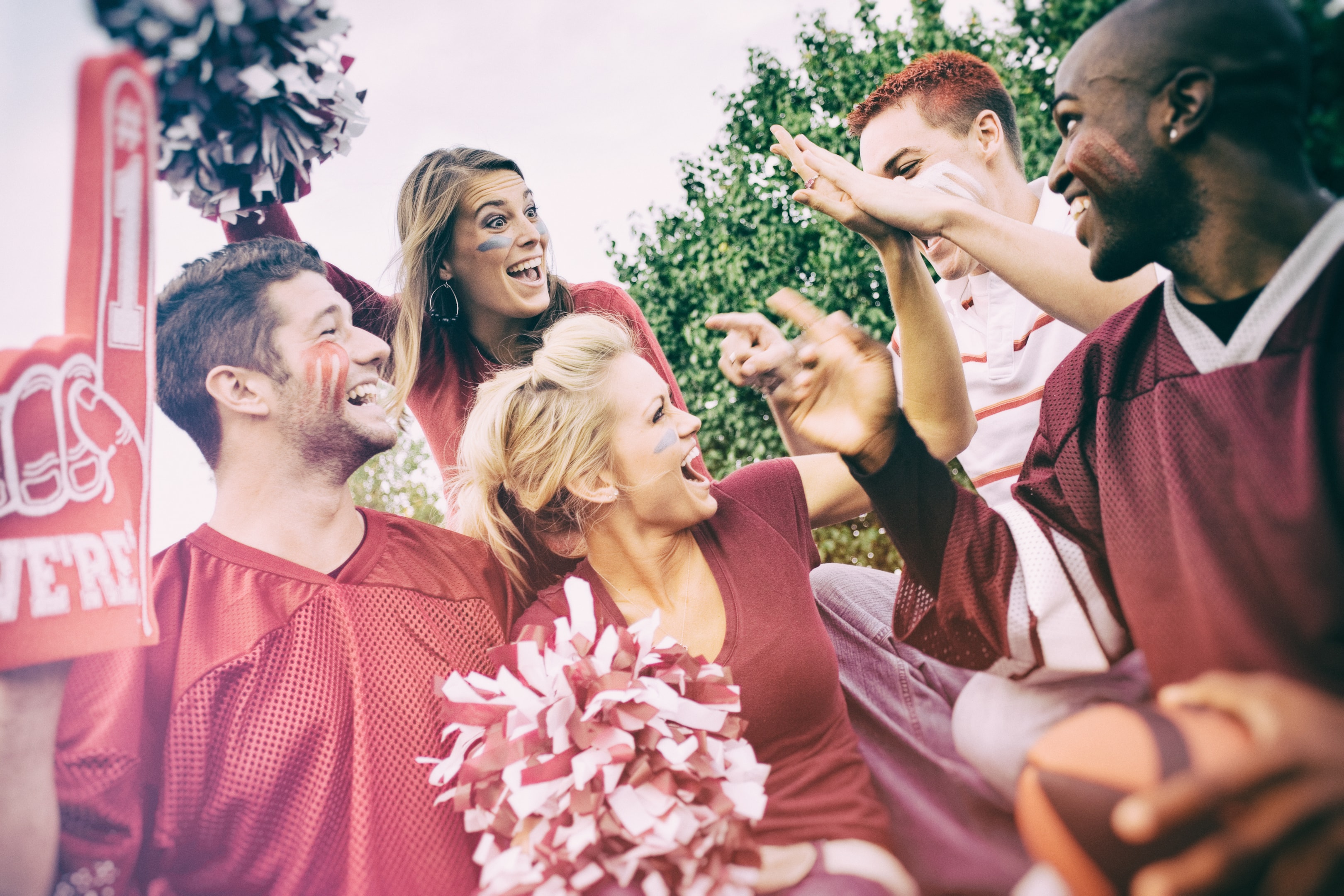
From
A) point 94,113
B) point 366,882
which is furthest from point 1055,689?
point 94,113

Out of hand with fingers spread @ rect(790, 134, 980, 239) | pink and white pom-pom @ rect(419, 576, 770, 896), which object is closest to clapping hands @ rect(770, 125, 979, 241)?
hand with fingers spread @ rect(790, 134, 980, 239)

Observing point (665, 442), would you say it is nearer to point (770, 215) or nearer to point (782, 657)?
point (782, 657)

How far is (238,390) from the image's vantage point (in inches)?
69.5

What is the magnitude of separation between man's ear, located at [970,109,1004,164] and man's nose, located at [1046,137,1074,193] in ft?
1.96

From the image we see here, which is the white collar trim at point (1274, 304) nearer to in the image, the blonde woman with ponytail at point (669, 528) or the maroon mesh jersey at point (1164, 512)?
the maroon mesh jersey at point (1164, 512)

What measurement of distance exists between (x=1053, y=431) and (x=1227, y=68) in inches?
25.5

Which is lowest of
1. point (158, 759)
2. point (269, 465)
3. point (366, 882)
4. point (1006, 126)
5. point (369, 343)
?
point (366, 882)

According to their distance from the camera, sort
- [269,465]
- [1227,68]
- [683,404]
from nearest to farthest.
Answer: [1227,68]
[269,465]
[683,404]

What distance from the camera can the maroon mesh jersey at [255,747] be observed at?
1535 millimetres

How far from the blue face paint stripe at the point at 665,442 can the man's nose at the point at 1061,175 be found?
88 centimetres

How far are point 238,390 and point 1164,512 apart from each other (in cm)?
176

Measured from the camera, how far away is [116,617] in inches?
61.6

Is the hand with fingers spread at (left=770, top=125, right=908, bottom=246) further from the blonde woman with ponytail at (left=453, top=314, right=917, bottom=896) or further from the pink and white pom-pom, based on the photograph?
the pink and white pom-pom

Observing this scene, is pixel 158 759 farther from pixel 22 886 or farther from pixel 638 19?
pixel 638 19
